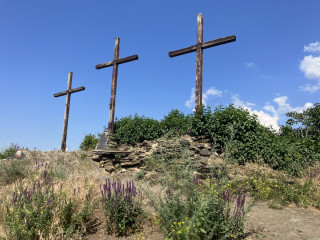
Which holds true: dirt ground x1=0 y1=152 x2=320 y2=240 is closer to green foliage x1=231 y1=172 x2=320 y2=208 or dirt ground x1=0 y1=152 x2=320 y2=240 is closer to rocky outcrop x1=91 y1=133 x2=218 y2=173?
green foliage x1=231 y1=172 x2=320 y2=208

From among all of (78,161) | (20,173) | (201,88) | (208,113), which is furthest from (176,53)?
(20,173)

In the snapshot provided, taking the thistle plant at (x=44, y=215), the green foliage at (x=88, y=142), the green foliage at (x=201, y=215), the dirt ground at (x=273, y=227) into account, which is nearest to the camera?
the green foliage at (x=201, y=215)

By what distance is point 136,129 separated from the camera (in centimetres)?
1087

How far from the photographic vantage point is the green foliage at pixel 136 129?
34.0ft

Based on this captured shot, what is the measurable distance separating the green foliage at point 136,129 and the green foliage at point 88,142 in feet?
8.12

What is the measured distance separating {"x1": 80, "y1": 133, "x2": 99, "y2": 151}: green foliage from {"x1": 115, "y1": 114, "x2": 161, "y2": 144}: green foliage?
8.12 feet

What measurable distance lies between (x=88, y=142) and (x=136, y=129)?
14.7 ft

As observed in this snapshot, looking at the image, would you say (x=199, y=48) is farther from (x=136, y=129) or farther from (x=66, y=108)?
(x=66, y=108)

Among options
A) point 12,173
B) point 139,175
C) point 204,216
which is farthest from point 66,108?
point 204,216

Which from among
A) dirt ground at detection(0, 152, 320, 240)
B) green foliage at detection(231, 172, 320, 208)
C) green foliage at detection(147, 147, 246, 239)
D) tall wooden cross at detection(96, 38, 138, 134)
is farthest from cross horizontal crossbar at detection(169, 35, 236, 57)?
green foliage at detection(147, 147, 246, 239)

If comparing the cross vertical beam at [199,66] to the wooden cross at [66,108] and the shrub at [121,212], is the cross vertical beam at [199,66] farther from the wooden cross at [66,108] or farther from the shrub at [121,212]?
the wooden cross at [66,108]

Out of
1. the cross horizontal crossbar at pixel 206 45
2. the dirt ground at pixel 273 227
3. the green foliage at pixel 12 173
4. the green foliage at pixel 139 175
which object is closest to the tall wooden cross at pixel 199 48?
the cross horizontal crossbar at pixel 206 45

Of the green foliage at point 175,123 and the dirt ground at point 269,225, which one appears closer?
the dirt ground at point 269,225

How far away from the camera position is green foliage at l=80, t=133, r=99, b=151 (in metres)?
13.9
